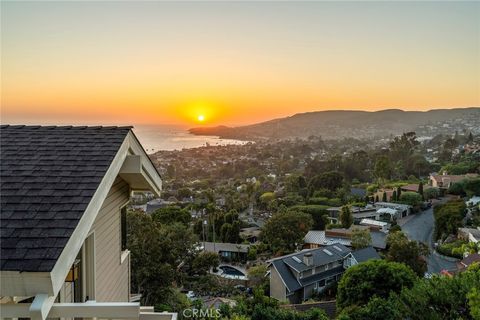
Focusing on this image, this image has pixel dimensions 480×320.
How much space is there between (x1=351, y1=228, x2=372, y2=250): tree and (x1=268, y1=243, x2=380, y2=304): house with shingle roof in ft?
8.72

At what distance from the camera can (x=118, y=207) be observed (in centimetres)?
457

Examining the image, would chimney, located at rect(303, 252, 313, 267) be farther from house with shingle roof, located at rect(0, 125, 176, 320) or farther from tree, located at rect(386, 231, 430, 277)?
house with shingle roof, located at rect(0, 125, 176, 320)

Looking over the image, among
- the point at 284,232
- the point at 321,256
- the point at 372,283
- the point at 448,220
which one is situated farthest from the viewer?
the point at 448,220

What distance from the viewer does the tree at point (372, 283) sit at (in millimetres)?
16906

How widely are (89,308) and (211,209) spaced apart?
Result: 38683mm

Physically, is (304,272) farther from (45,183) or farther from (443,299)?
(45,183)

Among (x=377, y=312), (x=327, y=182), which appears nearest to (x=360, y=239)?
(x=377, y=312)

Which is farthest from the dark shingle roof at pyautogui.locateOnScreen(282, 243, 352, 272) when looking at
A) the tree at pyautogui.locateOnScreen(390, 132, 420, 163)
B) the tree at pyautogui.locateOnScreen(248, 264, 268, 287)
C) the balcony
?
the tree at pyautogui.locateOnScreen(390, 132, 420, 163)

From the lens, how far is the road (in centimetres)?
2633

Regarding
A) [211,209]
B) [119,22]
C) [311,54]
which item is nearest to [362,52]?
[311,54]

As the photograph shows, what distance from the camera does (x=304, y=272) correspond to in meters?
22.8

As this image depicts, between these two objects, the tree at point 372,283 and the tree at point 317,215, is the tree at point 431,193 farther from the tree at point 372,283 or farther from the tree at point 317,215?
the tree at point 372,283

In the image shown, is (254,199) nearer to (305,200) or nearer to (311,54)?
(305,200)

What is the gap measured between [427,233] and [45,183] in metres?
37.7
